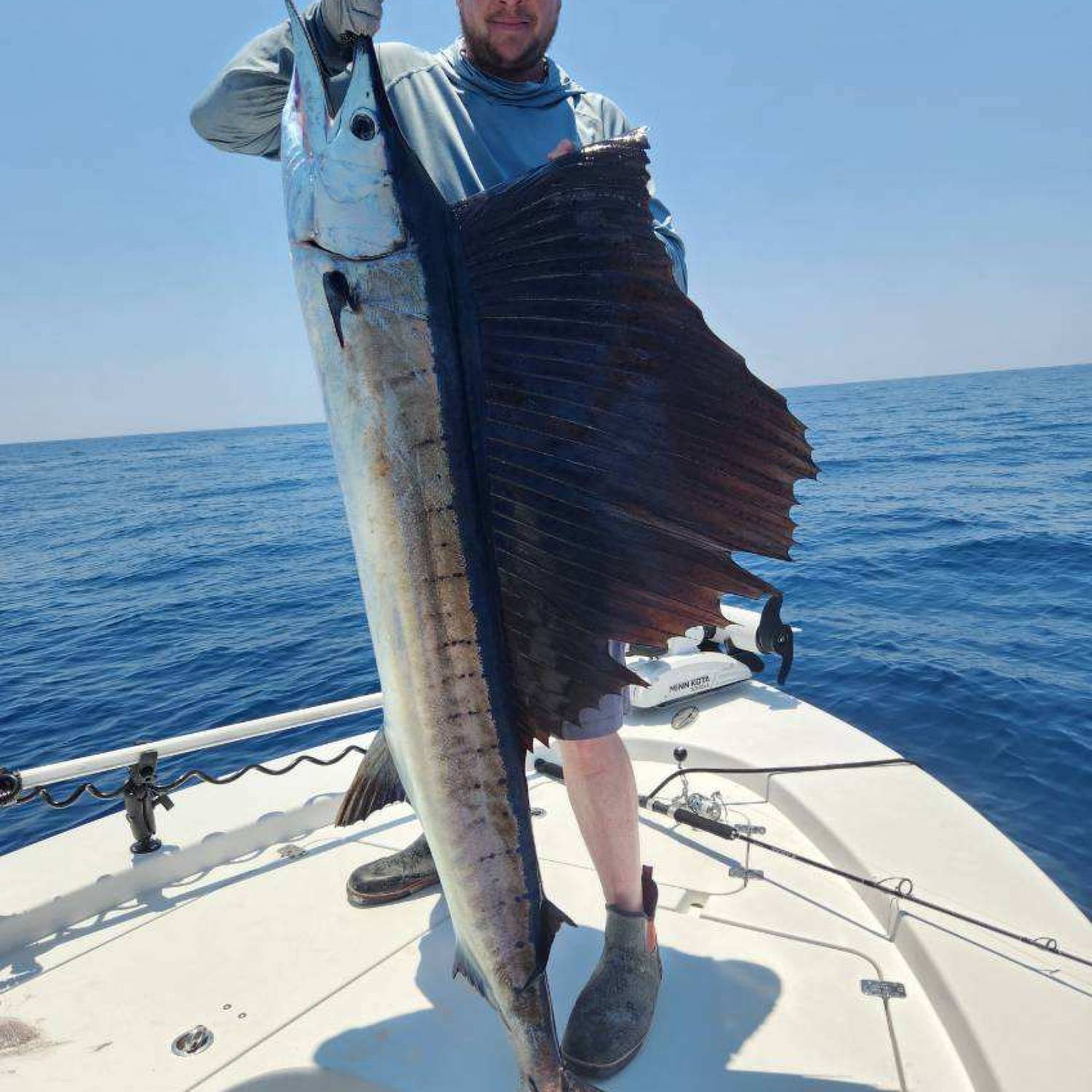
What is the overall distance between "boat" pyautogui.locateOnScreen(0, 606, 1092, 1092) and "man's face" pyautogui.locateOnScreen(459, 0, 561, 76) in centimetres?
172

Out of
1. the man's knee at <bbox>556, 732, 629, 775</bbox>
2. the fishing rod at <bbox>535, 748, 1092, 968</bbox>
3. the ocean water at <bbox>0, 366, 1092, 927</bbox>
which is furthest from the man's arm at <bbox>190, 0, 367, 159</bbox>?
the ocean water at <bbox>0, 366, 1092, 927</bbox>

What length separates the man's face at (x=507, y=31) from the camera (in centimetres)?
158

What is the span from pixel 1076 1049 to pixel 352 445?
6.78 feet

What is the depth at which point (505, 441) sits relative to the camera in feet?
4.19

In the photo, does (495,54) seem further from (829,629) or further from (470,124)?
(829,629)

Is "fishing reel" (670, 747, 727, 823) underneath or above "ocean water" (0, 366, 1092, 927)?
above

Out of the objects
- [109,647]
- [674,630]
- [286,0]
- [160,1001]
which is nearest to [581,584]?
[674,630]

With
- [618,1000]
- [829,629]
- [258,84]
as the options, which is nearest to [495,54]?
[258,84]

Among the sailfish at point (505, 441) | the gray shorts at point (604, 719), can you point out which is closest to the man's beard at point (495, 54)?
the sailfish at point (505, 441)

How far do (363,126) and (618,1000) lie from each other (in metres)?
1.99

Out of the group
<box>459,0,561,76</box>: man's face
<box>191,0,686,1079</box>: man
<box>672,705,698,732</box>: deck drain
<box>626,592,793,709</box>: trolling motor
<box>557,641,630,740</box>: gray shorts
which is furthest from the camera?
<box>626,592,793,709</box>: trolling motor

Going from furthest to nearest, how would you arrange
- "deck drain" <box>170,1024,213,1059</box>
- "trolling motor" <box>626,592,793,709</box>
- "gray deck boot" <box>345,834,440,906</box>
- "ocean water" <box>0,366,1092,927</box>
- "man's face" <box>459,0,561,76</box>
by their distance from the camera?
1. "ocean water" <box>0,366,1092,927</box>
2. "trolling motor" <box>626,592,793,709</box>
3. "gray deck boot" <box>345,834,440,906</box>
4. "deck drain" <box>170,1024,213,1059</box>
5. "man's face" <box>459,0,561,76</box>

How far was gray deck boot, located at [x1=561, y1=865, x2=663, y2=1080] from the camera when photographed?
70.6 inches

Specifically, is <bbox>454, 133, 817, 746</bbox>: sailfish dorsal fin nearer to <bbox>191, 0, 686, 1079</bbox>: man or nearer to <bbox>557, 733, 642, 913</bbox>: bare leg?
<bbox>191, 0, 686, 1079</bbox>: man
